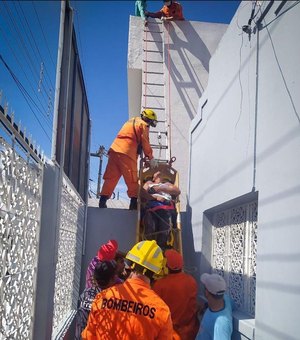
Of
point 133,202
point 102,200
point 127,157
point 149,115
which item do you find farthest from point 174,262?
point 149,115

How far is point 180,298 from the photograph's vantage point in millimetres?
4242

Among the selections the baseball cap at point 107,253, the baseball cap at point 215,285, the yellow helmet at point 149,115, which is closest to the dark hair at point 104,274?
the baseball cap at point 215,285

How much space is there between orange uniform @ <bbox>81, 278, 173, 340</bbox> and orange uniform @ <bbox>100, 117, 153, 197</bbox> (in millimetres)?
3615

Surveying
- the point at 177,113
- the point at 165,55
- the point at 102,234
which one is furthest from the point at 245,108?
the point at 165,55

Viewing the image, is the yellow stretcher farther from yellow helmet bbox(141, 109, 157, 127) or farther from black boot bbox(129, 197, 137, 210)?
yellow helmet bbox(141, 109, 157, 127)

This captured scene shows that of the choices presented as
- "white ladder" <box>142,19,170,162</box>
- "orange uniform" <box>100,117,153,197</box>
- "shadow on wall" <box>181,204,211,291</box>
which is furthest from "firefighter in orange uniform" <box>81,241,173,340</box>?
"white ladder" <box>142,19,170,162</box>

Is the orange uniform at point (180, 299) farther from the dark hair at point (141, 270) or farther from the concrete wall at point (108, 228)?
the concrete wall at point (108, 228)

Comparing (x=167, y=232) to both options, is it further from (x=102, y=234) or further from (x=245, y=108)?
(x=245, y=108)

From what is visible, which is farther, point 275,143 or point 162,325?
point 275,143

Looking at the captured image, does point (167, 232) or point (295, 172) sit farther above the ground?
point (295, 172)

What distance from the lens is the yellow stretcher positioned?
18.3 feet

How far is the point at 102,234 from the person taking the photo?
6457mm

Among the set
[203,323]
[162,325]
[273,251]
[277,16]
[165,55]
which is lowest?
[203,323]

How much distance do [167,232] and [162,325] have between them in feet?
10.2
